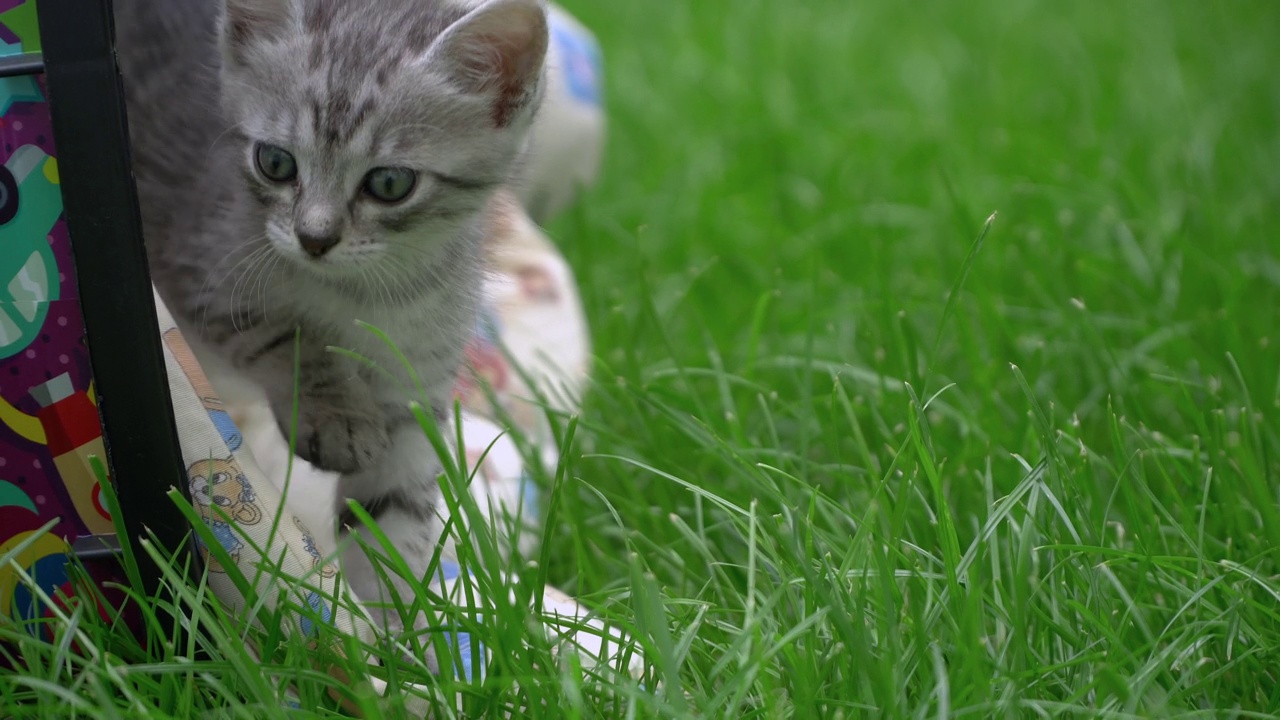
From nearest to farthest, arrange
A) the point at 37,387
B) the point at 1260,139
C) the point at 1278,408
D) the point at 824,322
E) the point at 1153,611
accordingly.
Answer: the point at 37,387
the point at 1153,611
the point at 1278,408
the point at 824,322
the point at 1260,139

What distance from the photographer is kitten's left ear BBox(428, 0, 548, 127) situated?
120cm

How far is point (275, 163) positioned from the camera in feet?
4.04

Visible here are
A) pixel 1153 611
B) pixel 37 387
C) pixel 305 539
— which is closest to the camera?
pixel 37 387

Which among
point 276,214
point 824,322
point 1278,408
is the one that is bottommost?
point 824,322

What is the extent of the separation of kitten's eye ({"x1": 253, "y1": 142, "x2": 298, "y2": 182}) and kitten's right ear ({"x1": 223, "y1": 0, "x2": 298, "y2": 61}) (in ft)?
0.40

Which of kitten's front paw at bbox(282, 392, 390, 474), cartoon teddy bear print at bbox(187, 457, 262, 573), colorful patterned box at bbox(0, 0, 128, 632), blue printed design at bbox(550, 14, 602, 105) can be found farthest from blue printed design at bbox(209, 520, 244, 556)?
blue printed design at bbox(550, 14, 602, 105)

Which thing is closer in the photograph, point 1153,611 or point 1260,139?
point 1153,611

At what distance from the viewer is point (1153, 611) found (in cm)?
132

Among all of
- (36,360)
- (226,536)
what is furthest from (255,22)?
(226,536)

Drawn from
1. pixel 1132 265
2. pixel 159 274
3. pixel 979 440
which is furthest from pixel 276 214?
pixel 1132 265

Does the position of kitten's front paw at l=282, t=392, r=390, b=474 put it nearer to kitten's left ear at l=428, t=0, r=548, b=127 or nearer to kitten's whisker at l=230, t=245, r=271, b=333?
kitten's whisker at l=230, t=245, r=271, b=333

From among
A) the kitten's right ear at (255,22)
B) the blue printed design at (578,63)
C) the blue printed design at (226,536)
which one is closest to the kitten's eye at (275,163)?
the kitten's right ear at (255,22)

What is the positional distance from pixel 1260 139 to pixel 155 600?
2986 mm

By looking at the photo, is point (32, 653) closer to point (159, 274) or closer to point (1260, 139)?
point (159, 274)
